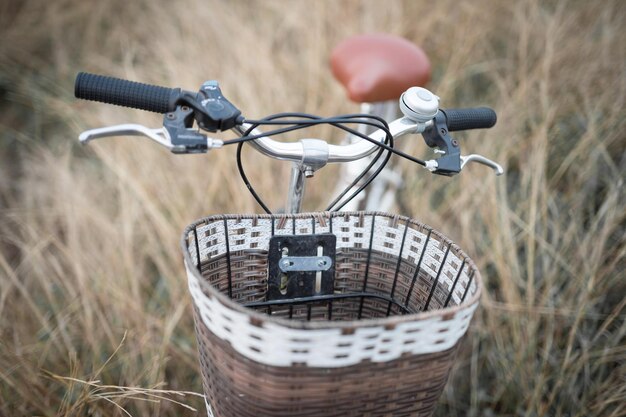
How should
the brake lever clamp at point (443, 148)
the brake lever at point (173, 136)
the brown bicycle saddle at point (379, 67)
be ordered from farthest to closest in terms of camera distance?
1. the brown bicycle saddle at point (379, 67)
2. the brake lever clamp at point (443, 148)
3. the brake lever at point (173, 136)

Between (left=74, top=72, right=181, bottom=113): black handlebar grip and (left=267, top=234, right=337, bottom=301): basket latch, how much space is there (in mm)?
290

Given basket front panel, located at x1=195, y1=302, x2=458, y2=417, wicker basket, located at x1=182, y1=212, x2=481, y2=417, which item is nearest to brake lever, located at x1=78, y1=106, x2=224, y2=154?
wicker basket, located at x1=182, y1=212, x2=481, y2=417

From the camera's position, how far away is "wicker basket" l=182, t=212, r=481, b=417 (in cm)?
63

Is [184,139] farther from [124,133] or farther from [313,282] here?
[313,282]

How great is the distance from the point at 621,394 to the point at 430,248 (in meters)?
0.96

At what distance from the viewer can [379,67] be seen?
1.47 meters

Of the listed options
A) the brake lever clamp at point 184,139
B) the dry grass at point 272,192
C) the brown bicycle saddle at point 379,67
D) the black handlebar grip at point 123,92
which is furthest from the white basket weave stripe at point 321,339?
the brown bicycle saddle at point 379,67

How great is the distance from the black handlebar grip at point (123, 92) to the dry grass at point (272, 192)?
22.4 inches

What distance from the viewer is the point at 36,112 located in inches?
113

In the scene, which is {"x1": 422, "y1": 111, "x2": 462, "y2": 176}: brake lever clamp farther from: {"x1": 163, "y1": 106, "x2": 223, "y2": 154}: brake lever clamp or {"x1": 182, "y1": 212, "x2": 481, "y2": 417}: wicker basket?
{"x1": 163, "y1": 106, "x2": 223, "y2": 154}: brake lever clamp

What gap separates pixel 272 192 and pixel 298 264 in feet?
4.33

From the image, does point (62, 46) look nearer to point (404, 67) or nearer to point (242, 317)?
point (404, 67)

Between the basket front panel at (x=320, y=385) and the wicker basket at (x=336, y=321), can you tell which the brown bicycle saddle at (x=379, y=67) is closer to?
the wicker basket at (x=336, y=321)

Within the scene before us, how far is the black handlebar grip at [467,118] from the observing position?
915 millimetres
